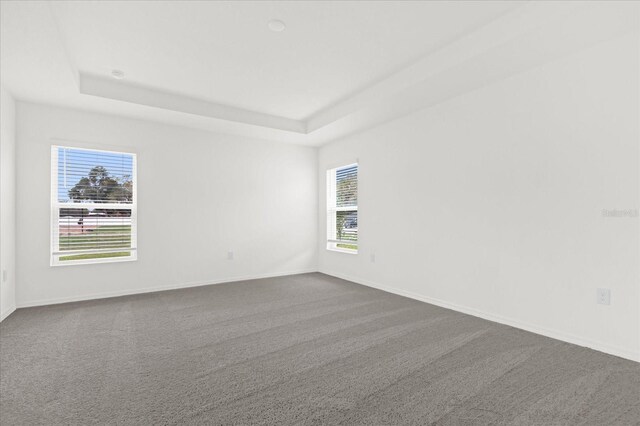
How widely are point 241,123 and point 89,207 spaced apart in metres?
2.26

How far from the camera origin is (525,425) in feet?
5.19

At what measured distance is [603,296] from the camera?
2461 millimetres

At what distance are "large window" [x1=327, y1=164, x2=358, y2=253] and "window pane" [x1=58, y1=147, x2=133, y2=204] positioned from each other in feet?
10.3

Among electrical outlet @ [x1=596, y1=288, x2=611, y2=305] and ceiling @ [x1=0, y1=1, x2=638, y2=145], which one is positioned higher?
ceiling @ [x1=0, y1=1, x2=638, y2=145]

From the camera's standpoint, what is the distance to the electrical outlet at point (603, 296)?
2.44m

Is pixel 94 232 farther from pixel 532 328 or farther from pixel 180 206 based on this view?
pixel 532 328

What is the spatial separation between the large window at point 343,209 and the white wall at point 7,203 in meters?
4.21

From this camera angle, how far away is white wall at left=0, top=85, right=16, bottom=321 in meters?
3.25

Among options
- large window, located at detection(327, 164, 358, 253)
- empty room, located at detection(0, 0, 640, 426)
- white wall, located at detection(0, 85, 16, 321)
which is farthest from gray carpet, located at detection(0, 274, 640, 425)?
large window, located at detection(327, 164, 358, 253)

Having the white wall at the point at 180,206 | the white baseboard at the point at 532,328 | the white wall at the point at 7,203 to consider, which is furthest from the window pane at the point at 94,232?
the white baseboard at the point at 532,328

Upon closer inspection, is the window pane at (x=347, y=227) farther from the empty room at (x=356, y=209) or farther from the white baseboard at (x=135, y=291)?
A: the white baseboard at (x=135, y=291)

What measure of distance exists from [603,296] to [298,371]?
2.41 metres

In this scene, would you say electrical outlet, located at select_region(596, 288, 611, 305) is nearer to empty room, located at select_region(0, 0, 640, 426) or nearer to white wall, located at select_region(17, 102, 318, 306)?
empty room, located at select_region(0, 0, 640, 426)

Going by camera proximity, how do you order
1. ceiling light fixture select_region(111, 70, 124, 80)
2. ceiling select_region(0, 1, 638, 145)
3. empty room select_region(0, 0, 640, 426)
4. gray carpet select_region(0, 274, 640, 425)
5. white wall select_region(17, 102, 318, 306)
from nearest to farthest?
gray carpet select_region(0, 274, 640, 425) → empty room select_region(0, 0, 640, 426) → ceiling select_region(0, 1, 638, 145) → ceiling light fixture select_region(111, 70, 124, 80) → white wall select_region(17, 102, 318, 306)
